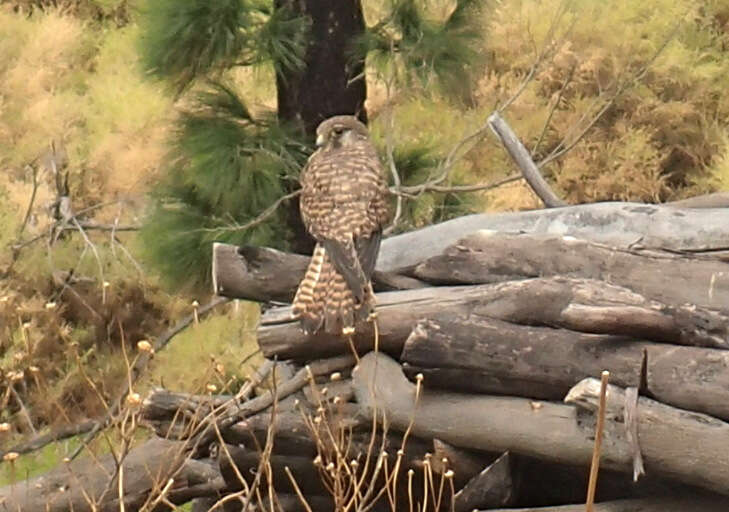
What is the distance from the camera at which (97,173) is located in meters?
7.88

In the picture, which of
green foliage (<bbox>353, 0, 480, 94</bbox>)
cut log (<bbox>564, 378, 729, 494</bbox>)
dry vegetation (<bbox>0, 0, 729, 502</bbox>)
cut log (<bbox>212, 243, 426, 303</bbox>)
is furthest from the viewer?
dry vegetation (<bbox>0, 0, 729, 502</bbox>)

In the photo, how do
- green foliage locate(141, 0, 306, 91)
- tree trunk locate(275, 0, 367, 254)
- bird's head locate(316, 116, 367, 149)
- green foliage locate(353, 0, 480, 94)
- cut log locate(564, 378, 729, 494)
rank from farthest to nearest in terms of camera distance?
tree trunk locate(275, 0, 367, 254)
green foliage locate(353, 0, 480, 94)
green foliage locate(141, 0, 306, 91)
bird's head locate(316, 116, 367, 149)
cut log locate(564, 378, 729, 494)

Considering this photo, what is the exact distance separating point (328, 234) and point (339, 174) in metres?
0.25

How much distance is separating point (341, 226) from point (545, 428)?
0.72 metres

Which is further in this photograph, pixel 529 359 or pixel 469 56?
pixel 469 56

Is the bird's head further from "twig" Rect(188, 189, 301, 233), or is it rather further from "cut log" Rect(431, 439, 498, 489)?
"cut log" Rect(431, 439, 498, 489)

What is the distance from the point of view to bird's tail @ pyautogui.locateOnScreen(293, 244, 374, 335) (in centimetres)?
326

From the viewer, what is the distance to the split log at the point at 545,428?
2748mm

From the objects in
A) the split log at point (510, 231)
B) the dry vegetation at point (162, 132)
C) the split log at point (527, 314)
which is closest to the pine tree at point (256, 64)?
the split log at point (510, 231)

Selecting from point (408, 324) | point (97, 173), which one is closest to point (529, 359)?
point (408, 324)

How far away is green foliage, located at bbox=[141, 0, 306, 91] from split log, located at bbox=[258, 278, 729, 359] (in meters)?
1.39

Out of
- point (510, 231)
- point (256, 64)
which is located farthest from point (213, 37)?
point (510, 231)

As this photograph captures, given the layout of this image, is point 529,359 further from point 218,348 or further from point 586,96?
point 586,96

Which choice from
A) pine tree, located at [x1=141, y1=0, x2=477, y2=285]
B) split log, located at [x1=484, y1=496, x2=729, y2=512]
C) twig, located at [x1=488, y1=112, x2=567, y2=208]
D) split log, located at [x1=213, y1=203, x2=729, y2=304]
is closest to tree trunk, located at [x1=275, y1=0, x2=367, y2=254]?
pine tree, located at [x1=141, y1=0, x2=477, y2=285]
